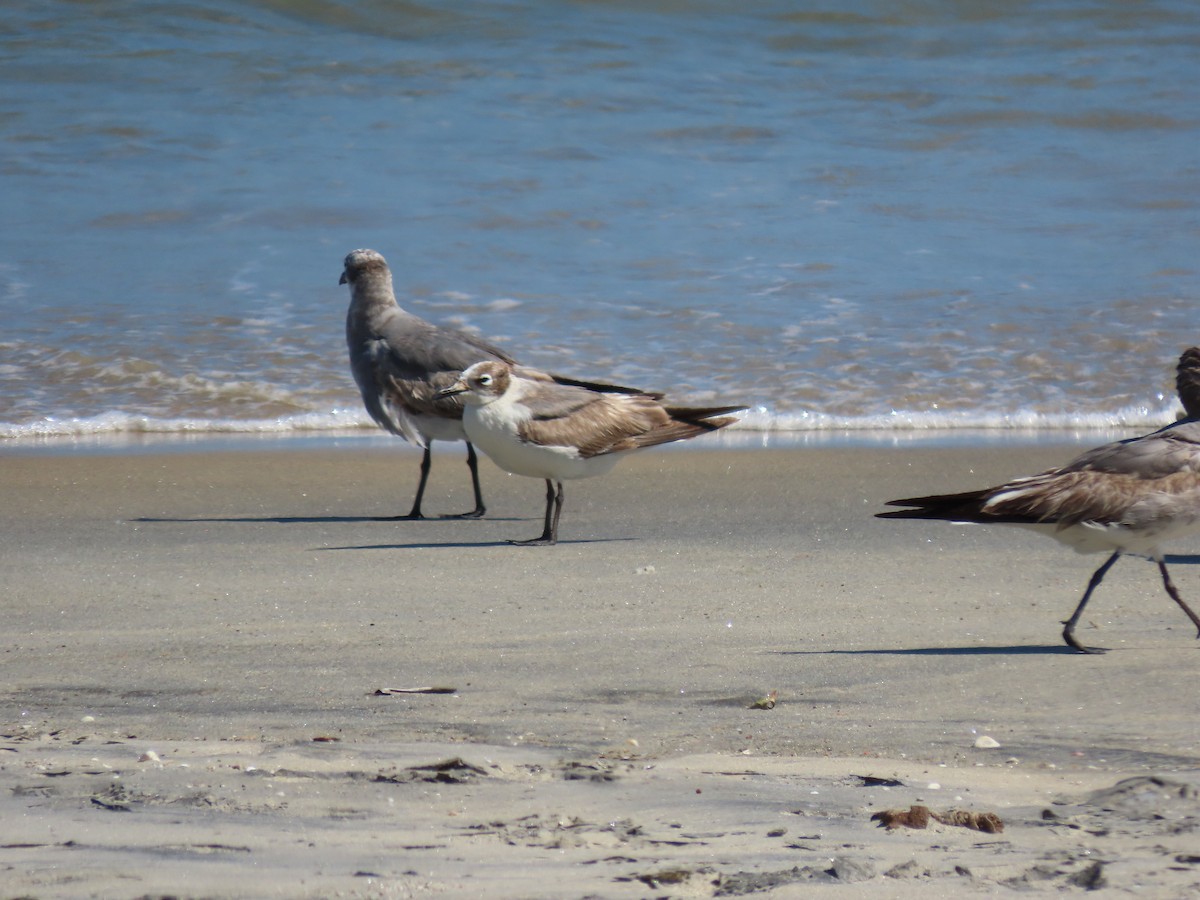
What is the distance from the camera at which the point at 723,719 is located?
3.79m

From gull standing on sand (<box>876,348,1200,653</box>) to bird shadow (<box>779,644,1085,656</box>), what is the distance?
0.06m

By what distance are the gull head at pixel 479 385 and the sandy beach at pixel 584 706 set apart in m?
0.62

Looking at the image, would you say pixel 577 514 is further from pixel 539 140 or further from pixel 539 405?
pixel 539 140

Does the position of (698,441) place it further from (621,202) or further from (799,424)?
(621,202)

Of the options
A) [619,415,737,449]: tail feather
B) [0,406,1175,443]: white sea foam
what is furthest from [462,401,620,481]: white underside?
[0,406,1175,443]: white sea foam

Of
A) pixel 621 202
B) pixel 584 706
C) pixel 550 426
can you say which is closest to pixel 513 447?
pixel 550 426

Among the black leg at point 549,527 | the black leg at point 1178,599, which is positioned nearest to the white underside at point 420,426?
the black leg at point 549,527

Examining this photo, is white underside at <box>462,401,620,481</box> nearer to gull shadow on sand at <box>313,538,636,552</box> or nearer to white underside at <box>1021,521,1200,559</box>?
gull shadow on sand at <box>313,538,636,552</box>

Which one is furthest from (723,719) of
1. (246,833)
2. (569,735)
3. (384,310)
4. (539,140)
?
(539,140)

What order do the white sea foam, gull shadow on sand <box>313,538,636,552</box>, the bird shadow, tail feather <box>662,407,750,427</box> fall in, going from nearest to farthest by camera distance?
the bird shadow → gull shadow on sand <box>313,538,636,552</box> → tail feather <box>662,407,750,427</box> → the white sea foam

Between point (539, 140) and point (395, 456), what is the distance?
26.5 ft

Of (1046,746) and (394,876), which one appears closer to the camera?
(394,876)

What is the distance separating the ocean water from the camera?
416 inches

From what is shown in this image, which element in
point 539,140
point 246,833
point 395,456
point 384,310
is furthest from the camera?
point 539,140
